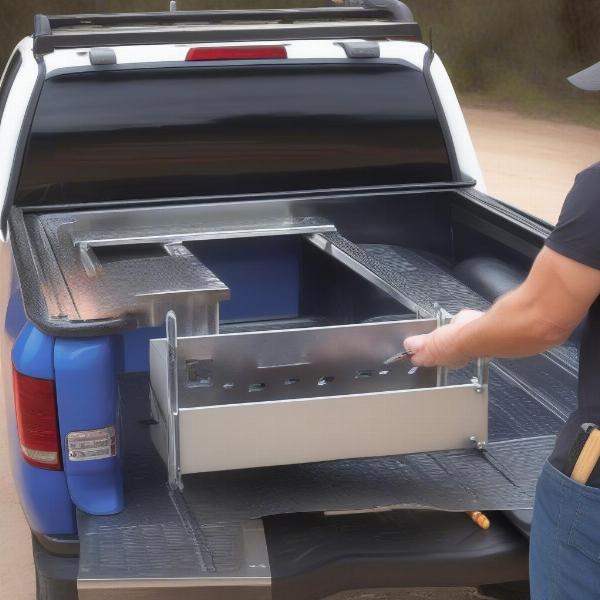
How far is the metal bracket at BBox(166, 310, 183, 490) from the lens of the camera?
282 cm

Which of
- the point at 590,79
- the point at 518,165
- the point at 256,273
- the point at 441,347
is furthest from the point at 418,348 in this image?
the point at 518,165

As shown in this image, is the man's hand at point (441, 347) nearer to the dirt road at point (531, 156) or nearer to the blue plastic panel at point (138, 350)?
the blue plastic panel at point (138, 350)

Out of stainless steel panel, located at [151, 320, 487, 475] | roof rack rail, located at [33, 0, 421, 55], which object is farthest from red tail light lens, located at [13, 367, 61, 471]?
roof rack rail, located at [33, 0, 421, 55]

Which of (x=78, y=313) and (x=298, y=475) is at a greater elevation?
(x=78, y=313)

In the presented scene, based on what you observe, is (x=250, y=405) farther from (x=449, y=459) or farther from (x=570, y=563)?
(x=570, y=563)

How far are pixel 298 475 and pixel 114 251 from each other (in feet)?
5.00

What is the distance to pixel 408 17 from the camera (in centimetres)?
491

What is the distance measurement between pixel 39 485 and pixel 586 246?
1604mm

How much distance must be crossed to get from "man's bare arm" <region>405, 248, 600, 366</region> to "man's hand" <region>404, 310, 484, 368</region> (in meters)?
0.01

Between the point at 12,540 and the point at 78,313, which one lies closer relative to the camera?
the point at 78,313

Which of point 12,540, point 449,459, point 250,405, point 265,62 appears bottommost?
point 12,540

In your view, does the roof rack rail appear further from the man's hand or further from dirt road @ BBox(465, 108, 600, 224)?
dirt road @ BBox(465, 108, 600, 224)

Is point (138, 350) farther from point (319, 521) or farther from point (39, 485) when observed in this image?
point (319, 521)

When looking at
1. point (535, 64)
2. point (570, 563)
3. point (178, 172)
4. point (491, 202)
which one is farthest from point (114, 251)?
point (535, 64)
